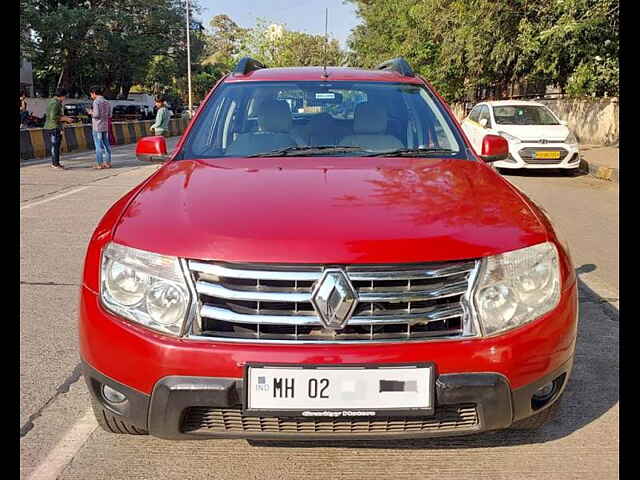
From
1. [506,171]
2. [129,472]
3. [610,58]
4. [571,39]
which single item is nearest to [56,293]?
[129,472]

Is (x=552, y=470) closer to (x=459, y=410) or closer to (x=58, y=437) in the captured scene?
(x=459, y=410)

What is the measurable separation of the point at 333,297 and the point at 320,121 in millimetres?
1789

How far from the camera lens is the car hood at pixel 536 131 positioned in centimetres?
1348

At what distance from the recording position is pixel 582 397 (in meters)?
3.40

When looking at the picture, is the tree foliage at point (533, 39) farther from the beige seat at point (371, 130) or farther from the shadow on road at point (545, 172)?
the beige seat at point (371, 130)

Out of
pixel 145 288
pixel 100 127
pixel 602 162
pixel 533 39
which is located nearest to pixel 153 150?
pixel 145 288

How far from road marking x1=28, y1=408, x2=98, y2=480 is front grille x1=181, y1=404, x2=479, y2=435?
0.74 meters

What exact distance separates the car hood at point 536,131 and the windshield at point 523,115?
24.4 inches

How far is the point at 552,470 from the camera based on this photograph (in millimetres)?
2729

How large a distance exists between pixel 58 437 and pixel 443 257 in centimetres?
191

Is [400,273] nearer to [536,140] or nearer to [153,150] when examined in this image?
[153,150]

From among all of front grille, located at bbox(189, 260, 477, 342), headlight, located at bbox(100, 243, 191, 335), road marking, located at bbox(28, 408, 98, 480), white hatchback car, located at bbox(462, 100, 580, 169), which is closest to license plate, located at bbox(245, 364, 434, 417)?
front grille, located at bbox(189, 260, 477, 342)

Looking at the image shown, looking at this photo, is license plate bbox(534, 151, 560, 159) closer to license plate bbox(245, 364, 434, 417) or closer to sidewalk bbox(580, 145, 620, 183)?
sidewalk bbox(580, 145, 620, 183)

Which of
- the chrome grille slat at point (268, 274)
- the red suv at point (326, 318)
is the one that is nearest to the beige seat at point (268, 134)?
the red suv at point (326, 318)
